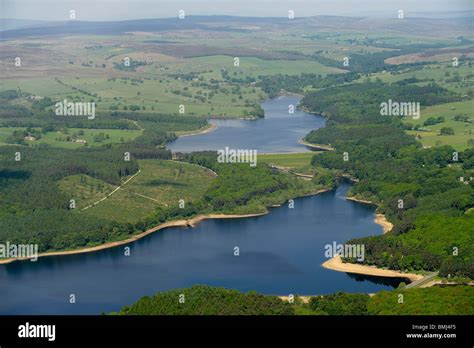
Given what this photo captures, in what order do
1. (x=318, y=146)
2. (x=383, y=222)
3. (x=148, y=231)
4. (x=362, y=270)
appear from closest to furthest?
1. (x=362, y=270)
2. (x=148, y=231)
3. (x=383, y=222)
4. (x=318, y=146)

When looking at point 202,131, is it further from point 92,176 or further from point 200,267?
point 200,267

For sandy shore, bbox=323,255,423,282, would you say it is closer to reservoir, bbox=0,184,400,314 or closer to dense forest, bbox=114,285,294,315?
reservoir, bbox=0,184,400,314

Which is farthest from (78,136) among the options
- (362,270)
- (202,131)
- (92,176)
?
(362,270)

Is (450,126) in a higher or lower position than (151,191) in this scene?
higher

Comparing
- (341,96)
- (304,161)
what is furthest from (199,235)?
(341,96)

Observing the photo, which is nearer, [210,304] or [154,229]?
[210,304]

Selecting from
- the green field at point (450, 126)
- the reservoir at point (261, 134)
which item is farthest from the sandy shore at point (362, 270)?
the reservoir at point (261, 134)
